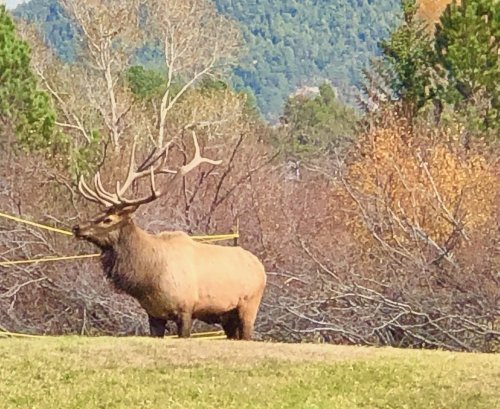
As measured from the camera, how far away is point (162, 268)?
48.7ft

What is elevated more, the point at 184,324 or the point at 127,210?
the point at 127,210

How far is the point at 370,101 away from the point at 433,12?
7628mm

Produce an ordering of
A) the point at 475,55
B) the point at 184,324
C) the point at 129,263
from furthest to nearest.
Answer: the point at 475,55
the point at 129,263
the point at 184,324

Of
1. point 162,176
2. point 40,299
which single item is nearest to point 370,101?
point 162,176

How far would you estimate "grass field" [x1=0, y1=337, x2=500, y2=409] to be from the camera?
10047 mm

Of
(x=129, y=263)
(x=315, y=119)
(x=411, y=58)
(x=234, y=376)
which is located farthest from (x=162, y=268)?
(x=315, y=119)

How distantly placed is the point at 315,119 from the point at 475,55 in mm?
30147

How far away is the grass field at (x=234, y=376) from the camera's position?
10047 mm

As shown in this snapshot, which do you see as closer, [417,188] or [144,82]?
[417,188]

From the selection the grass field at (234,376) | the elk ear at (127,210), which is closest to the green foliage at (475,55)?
the elk ear at (127,210)

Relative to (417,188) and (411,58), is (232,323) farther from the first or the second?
(411,58)

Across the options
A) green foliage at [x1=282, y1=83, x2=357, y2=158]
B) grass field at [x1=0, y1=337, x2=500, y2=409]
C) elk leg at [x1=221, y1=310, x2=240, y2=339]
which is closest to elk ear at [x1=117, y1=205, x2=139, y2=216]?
elk leg at [x1=221, y1=310, x2=240, y2=339]

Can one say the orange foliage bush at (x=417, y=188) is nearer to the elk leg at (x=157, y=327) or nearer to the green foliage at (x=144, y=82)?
the elk leg at (x=157, y=327)

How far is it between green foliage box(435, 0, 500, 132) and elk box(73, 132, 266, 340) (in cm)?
1692
